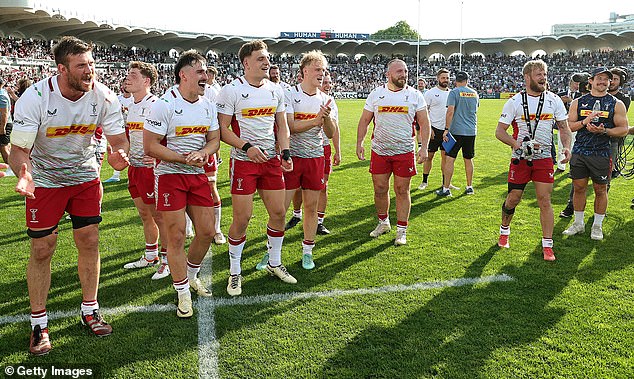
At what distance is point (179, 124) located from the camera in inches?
162

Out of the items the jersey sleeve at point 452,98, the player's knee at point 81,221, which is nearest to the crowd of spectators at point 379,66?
the jersey sleeve at point 452,98

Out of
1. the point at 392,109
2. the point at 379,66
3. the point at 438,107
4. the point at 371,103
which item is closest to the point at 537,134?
the point at 392,109

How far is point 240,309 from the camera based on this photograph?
4.34 meters

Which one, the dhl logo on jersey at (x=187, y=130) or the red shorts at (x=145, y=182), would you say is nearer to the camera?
the dhl logo on jersey at (x=187, y=130)

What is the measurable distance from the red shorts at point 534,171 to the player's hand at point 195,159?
3.75 m

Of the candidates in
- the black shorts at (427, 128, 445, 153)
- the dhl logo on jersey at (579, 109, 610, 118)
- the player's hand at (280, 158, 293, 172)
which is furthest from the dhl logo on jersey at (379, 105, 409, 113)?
the black shorts at (427, 128, 445, 153)

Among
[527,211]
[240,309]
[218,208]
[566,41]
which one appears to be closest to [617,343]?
[240,309]

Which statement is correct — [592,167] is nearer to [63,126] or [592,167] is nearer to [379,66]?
[63,126]

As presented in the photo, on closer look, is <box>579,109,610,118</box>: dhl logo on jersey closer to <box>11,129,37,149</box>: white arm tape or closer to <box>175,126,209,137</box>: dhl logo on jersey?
<box>175,126,209,137</box>: dhl logo on jersey

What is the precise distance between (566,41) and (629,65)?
950 cm

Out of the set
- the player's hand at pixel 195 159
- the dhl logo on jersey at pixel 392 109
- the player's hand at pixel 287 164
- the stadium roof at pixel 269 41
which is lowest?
the player's hand at pixel 287 164

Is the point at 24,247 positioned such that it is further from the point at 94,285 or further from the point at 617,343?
the point at 617,343

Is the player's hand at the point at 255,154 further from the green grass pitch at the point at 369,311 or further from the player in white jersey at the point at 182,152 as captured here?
the green grass pitch at the point at 369,311

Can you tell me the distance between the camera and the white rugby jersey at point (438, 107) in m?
9.38
